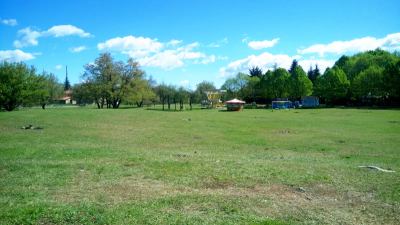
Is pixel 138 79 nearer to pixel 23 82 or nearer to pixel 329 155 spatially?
pixel 23 82

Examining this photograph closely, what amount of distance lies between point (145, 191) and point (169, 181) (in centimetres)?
141

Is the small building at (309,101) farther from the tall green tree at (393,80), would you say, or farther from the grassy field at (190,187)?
the grassy field at (190,187)

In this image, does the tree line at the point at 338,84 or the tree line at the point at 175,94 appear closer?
the tree line at the point at 175,94

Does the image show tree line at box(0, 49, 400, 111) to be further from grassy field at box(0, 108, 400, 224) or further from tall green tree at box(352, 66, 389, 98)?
grassy field at box(0, 108, 400, 224)

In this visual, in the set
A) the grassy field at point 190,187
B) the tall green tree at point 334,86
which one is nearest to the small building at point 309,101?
the tall green tree at point 334,86

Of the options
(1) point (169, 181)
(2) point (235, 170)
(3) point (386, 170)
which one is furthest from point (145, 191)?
(3) point (386, 170)

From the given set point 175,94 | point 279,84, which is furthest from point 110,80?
point 279,84

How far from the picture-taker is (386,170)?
44.5ft

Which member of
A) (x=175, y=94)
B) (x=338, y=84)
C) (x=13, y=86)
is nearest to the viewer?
(x=13, y=86)

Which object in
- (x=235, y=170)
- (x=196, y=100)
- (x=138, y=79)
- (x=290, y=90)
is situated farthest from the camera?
(x=196, y=100)

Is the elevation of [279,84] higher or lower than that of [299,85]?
higher

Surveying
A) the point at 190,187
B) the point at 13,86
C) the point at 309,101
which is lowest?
the point at 190,187

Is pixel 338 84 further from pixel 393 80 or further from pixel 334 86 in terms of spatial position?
pixel 393 80

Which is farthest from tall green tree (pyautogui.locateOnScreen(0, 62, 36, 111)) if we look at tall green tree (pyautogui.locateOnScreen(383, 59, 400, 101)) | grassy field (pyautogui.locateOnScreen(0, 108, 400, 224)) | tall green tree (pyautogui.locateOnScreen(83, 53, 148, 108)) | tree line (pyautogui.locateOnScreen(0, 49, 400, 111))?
tall green tree (pyautogui.locateOnScreen(383, 59, 400, 101))
